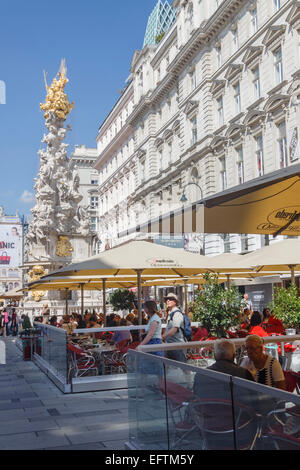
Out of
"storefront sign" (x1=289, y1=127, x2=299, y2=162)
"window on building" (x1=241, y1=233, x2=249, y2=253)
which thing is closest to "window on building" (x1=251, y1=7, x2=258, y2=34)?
"storefront sign" (x1=289, y1=127, x2=299, y2=162)

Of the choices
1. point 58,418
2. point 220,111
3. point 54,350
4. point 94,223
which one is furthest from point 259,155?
point 94,223

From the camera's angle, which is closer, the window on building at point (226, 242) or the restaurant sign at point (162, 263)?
the restaurant sign at point (162, 263)

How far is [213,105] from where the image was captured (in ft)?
122

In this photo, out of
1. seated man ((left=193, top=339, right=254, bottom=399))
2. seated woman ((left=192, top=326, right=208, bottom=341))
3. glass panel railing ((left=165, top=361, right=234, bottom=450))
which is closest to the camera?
glass panel railing ((left=165, top=361, right=234, bottom=450))

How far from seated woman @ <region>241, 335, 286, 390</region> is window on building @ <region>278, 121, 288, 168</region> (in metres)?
23.7

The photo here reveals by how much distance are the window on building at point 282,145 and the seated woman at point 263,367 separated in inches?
931

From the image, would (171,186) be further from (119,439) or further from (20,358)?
(119,439)

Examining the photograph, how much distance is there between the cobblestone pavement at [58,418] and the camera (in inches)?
264

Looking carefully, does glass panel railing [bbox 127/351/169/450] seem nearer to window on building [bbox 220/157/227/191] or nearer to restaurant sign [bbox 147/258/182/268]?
restaurant sign [bbox 147/258/182/268]

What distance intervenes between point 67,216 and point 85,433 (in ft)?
94.1

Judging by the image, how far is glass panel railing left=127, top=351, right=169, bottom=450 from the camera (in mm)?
4891

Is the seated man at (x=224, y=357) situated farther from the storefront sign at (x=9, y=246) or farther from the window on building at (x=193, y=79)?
the storefront sign at (x=9, y=246)

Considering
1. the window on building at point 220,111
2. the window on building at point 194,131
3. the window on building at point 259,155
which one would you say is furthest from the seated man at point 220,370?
the window on building at point 194,131

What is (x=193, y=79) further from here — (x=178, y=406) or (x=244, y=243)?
(x=178, y=406)
